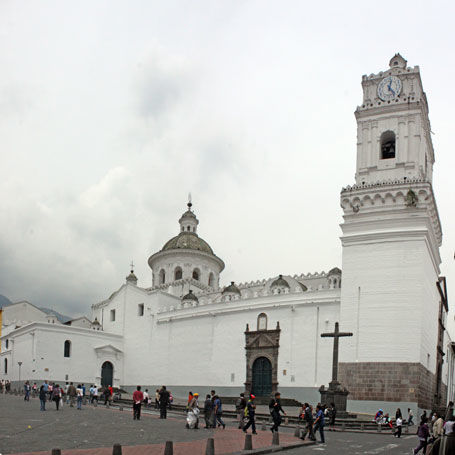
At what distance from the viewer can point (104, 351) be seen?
1934 inches

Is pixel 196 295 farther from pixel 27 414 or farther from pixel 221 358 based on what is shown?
pixel 27 414

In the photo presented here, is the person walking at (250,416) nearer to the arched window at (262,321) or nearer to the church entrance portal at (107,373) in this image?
the arched window at (262,321)

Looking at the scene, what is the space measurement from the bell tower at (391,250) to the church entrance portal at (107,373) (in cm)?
2151

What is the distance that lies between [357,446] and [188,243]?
1460 inches

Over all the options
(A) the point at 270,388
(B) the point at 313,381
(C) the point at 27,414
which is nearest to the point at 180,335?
(A) the point at 270,388

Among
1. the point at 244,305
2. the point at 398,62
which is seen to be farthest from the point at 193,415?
the point at 398,62

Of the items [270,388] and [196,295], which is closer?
[270,388]

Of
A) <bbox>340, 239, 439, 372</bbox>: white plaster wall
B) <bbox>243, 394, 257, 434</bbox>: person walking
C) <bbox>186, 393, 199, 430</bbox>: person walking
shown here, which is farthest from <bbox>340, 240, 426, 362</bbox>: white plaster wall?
<bbox>186, 393, 199, 430</bbox>: person walking

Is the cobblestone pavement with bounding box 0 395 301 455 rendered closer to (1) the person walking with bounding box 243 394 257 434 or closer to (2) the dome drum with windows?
(1) the person walking with bounding box 243 394 257 434

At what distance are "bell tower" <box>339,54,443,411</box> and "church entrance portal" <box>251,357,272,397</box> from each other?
582 cm

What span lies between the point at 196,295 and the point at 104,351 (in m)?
8.36

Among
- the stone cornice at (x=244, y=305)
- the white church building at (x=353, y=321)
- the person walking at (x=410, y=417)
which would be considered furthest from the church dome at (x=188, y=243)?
the person walking at (x=410, y=417)

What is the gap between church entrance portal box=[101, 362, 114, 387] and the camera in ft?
160

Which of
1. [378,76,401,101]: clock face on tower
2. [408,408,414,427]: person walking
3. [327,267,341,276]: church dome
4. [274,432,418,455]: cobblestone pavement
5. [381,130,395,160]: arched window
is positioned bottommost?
[408,408,414,427]: person walking
